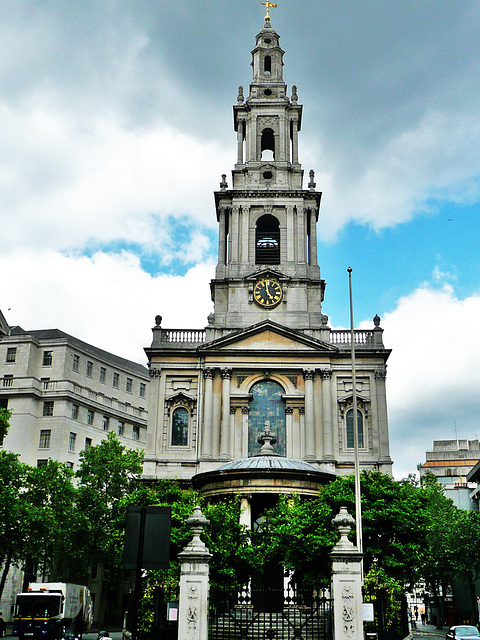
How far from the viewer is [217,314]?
56.3 meters

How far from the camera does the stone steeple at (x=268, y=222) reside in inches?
2201

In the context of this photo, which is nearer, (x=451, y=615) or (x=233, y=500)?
(x=233, y=500)

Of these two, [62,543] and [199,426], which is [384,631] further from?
[62,543]

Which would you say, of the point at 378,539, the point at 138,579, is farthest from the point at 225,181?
the point at 138,579

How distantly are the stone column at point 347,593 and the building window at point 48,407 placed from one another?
54.0 meters

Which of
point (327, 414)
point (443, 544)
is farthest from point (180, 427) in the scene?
point (443, 544)

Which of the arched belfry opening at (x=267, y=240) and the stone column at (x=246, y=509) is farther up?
the arched belfry opening at (x=267, y=240)

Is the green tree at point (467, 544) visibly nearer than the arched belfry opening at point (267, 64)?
Yes

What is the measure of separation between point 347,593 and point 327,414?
32.2 meters

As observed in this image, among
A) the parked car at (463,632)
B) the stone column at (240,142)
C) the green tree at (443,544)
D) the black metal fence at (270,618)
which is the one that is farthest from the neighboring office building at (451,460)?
the black metal fence at (270,618)

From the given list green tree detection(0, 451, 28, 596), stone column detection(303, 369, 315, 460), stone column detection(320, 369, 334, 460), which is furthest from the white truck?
stone column detection(320, 369, 334, 460)

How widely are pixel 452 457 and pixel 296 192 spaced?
68705 millimetres

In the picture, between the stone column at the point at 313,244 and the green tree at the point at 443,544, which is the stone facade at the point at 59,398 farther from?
the green tree at the point at 443,544

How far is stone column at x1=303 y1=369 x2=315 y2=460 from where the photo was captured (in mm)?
49969
